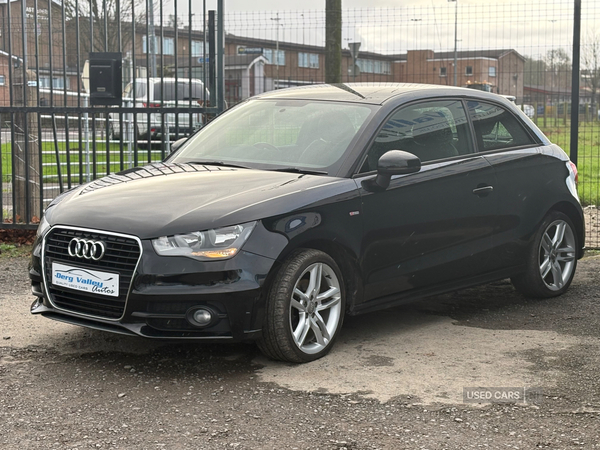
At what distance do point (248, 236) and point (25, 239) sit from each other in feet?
18.0

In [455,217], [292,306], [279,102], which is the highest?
[279,102]

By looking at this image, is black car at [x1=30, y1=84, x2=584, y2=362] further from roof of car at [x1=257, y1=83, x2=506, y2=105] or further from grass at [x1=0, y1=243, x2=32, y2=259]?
grass at [x1=0, y1=243, x2=32, y2=259]

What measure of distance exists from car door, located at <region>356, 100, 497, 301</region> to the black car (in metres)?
0.01

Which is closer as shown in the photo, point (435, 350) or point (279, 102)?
point (435, 350)

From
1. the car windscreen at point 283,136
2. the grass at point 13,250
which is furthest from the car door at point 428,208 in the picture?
the grass at point 13,250

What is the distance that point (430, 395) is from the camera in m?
4.62

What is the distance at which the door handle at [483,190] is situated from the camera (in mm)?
6232

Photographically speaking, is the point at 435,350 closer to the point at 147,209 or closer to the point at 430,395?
the point at 430,395

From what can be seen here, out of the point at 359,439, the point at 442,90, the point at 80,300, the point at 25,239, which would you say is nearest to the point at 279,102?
the point at 442,90

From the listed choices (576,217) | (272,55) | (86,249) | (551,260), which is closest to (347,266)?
(86,249)

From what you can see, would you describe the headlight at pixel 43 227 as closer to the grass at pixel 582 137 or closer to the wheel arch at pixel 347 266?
the wheel arch at pixel 347 266

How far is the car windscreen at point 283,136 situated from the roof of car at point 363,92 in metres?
0.10

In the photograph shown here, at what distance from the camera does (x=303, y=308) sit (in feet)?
16.7

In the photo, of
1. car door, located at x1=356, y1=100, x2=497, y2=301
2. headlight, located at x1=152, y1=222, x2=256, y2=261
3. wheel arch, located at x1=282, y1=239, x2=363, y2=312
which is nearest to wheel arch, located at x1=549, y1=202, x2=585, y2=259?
car door, located at x1=356, y1=100, x2=497, y2=301
